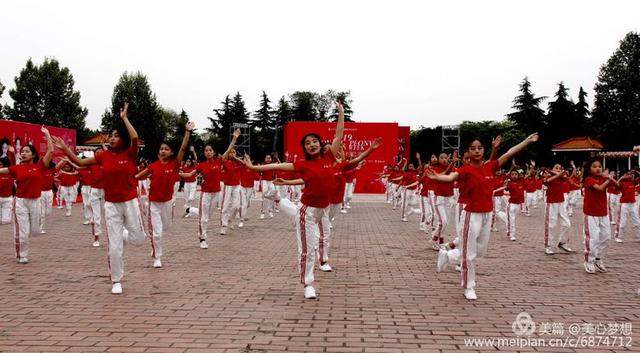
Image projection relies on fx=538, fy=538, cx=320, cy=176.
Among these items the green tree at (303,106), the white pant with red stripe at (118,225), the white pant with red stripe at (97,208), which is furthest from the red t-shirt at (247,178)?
the green tree at (303,106)

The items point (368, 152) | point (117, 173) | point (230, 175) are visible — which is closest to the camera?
point (117, 173)

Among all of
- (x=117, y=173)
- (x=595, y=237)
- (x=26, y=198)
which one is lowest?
(x=595, y=237)

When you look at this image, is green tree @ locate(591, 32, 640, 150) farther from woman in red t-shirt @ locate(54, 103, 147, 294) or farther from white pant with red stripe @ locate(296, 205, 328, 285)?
woman in red t-shirt @ locate(54, 103, 147, 294)

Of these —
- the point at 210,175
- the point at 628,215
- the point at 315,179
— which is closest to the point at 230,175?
the point at 210,175

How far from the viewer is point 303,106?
8594 centimetres

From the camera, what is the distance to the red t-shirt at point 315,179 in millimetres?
6875

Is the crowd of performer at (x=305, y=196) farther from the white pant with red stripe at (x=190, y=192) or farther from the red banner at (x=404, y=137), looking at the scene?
the red banner at (x=404, y=137)

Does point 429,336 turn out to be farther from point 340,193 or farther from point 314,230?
point 340,193

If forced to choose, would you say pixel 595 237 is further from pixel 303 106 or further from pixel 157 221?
pixel 303 106

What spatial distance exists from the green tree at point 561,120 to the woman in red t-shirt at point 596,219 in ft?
205

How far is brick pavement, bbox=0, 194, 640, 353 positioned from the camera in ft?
16.8

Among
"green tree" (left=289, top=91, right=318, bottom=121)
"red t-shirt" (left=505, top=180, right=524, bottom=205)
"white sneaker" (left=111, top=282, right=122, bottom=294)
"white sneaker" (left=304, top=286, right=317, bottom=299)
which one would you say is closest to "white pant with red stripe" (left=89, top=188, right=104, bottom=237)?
"white sneaker" (left=111, top=282, right=122, bottom=294)

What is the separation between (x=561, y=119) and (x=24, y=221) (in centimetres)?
6890

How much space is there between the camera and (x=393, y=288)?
7531 mm
